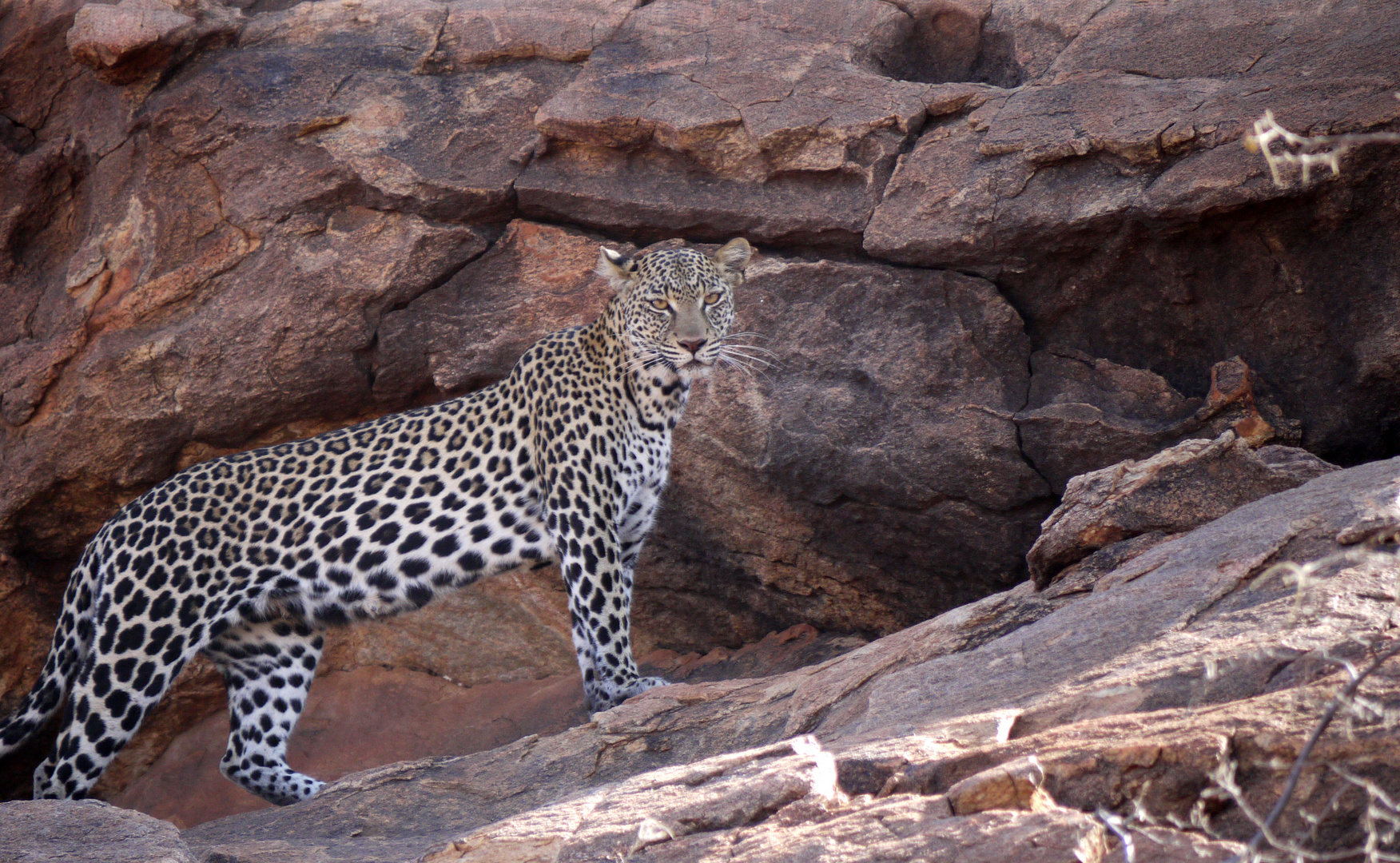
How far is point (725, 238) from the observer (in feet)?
28.6

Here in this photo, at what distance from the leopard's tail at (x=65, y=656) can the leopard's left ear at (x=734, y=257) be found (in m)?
4.32

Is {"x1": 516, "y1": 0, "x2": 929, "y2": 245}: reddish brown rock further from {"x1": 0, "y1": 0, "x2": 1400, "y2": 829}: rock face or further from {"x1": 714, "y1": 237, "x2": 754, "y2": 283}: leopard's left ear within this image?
{"x1": 714, "y1": 237, "x2": 754, "y2": 283}: leopard's left ear

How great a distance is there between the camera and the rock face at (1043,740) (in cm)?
318

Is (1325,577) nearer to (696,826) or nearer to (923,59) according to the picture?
(696,826)

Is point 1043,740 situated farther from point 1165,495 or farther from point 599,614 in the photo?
point 599,614

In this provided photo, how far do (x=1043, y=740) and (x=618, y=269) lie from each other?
4976 millimetres

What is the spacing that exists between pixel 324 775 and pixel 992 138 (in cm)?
650

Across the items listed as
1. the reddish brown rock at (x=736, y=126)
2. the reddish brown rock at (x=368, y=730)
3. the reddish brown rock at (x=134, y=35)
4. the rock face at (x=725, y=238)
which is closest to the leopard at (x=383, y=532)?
the reddish brown rock at (x=736, y=126)

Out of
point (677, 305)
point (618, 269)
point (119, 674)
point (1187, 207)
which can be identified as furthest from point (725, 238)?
point (119, 674)

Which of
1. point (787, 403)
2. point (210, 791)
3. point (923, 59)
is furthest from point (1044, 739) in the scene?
point (210, 791)

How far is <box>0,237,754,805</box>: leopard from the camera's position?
7.27 metres

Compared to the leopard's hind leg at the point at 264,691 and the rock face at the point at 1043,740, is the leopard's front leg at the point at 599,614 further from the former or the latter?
the leopard's hind leg at the point at 264,691

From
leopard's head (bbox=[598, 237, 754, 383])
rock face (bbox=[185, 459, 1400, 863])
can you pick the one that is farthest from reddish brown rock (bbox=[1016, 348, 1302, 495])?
rock face (bbox=[185, 459, 1400, 863])

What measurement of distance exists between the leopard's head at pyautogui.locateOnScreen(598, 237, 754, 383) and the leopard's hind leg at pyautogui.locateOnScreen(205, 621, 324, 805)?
2.93 metres
